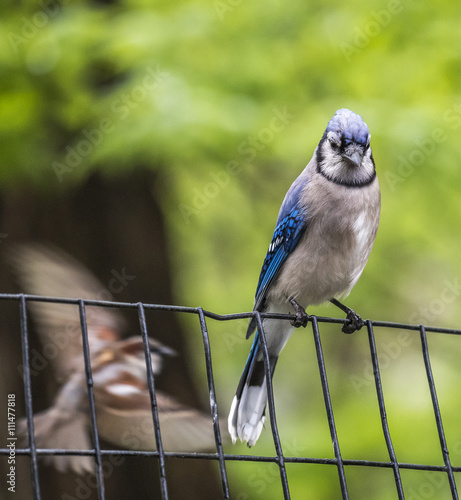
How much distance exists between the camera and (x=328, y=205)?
11.5ft

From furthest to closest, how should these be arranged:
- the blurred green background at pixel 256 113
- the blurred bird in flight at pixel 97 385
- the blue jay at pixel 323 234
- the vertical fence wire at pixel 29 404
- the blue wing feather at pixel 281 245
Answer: the blurred green background at pixel 256 113
the blue wing feather at pixel 281 245
the blue jay at pixel 323 234
the blurred bird in flight at pixel 97 385
the vertical fence wire at pixel 29 404

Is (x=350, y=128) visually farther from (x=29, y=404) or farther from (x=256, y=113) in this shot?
(x=29, y=404)

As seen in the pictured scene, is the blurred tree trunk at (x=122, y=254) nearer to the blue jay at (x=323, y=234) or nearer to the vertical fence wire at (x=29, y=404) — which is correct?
the blue jay at (x=323, y=234)

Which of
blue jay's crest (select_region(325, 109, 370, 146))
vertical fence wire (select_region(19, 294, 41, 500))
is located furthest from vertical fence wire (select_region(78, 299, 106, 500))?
blue jay's crest (select_region(325, 109, 370, 146))

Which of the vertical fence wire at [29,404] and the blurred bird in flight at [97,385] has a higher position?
the blurred bird in flight at [97,385]

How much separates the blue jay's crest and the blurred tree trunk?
4.84 feet

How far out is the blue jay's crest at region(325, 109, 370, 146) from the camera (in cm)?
329

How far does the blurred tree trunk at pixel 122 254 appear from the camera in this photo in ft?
14.4

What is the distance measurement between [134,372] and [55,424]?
0.38 m

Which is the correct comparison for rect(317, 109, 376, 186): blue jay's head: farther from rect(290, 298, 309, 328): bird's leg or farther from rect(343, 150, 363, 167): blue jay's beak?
rect(290, 298, 309, 328): bird's leg

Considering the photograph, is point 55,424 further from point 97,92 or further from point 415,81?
point 415,81

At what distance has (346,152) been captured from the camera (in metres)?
3.37

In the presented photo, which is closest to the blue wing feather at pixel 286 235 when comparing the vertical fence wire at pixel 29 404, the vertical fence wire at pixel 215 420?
the vertical fence wire at pixel 215 420

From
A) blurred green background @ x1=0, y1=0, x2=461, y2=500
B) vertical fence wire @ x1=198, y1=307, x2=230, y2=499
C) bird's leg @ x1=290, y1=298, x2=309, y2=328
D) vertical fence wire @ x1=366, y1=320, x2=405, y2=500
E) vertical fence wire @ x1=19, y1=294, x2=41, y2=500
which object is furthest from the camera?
blurred green background @ x1=0, y1=0, x2=461, y2=500
